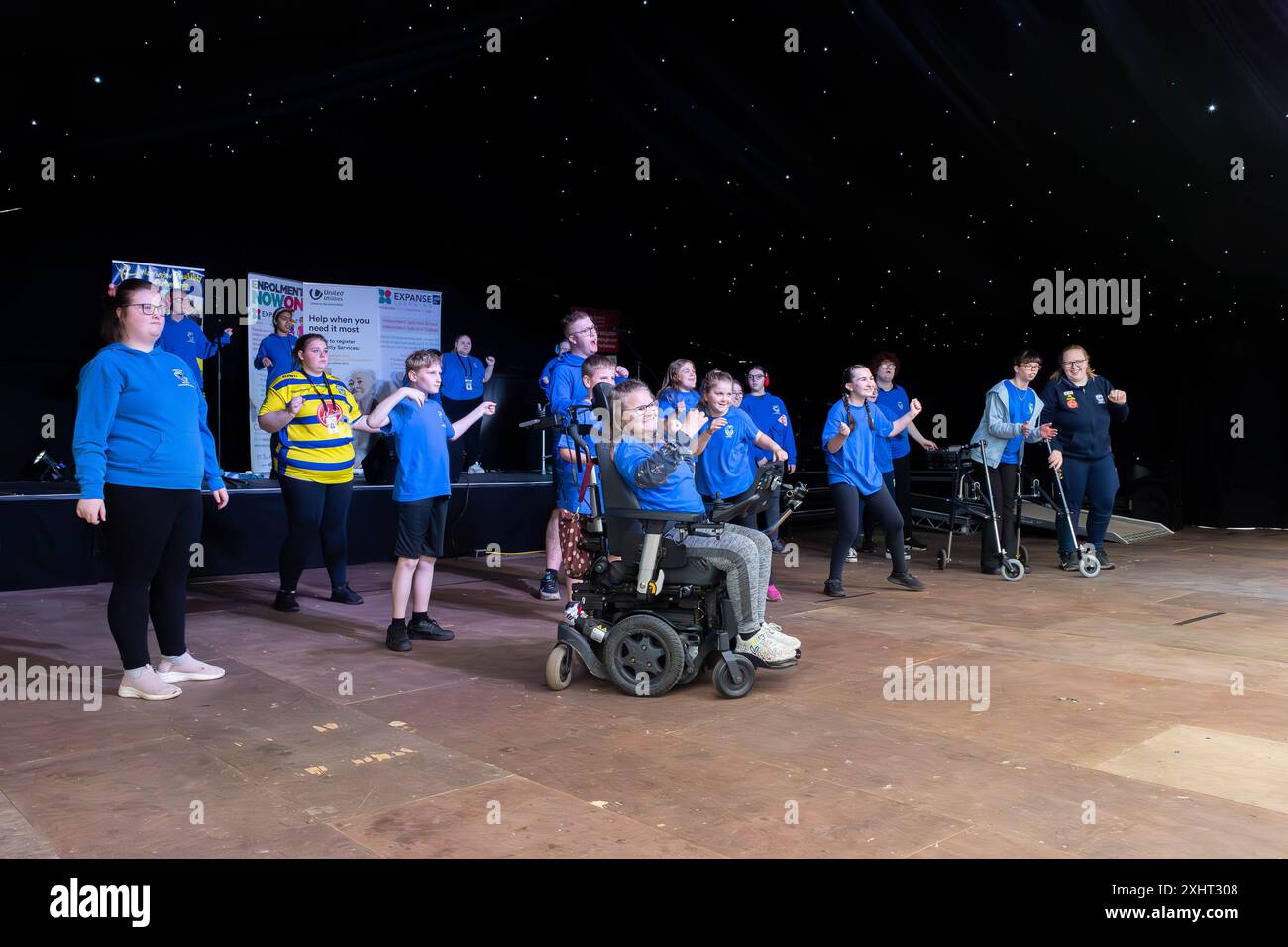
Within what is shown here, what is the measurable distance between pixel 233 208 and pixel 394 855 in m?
8.51

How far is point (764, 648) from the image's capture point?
4.07 meters

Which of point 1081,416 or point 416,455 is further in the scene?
point 1081,416

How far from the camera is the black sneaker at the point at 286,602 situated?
231 inches

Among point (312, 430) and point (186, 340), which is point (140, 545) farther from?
point (186, 340)

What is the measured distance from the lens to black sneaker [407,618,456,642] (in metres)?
5.09

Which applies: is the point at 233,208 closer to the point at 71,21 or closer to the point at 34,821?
the point at 71,21

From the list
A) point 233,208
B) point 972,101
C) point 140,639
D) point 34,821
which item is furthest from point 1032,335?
point 34,821

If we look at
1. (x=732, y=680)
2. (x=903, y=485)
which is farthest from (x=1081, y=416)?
(x=732, y=680)

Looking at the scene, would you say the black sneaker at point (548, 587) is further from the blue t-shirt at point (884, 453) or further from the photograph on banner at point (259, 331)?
the photograph on banner at point (259, 331)

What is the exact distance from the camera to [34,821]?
2684mm

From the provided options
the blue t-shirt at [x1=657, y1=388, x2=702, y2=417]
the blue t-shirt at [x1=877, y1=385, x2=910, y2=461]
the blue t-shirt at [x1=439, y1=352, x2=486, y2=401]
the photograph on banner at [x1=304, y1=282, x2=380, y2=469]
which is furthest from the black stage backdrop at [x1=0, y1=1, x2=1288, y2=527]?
the blue t-shirt at [x1=657, y1=388, x2=702, y2=417]

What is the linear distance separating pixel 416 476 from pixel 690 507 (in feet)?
4.72

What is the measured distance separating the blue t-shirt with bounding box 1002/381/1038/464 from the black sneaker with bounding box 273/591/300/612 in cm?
482

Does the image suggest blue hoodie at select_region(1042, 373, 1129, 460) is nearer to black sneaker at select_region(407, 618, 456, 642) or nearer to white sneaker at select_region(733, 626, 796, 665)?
white sneaker at select_region(733, 626, 796, 665)
